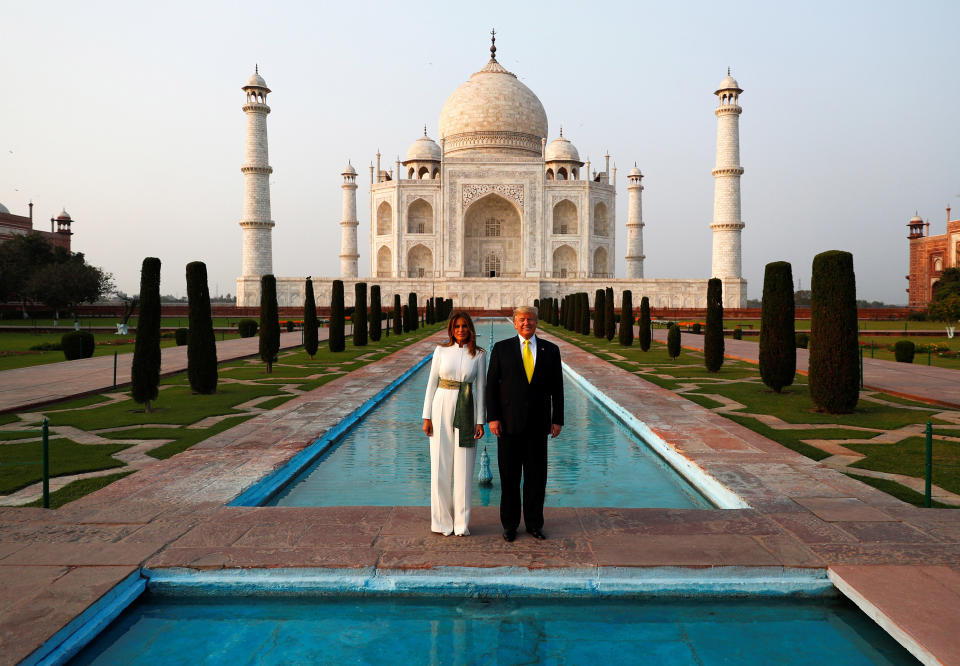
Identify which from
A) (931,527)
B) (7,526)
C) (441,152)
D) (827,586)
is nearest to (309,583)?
(7,526)

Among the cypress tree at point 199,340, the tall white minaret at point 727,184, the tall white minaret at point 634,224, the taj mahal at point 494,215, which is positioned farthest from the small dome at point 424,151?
the cypress tree at point 199,340

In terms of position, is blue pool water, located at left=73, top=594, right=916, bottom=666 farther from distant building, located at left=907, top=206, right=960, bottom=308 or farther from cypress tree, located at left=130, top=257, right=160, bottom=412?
distant building, located at left=907, top=206, right=960, bottom=308

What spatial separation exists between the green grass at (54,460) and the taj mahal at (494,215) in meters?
27.6

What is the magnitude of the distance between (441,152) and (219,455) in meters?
37.1

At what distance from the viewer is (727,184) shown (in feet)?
103

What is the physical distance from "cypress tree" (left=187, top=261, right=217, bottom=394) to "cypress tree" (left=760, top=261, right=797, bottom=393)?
5.96 metres

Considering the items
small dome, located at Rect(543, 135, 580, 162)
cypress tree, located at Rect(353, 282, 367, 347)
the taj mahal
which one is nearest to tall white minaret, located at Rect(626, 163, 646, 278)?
the taj mahal

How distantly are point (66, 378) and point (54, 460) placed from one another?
5.22 m

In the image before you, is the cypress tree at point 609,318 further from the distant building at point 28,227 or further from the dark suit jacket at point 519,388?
the distant building at point 28,227

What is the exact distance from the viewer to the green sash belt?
2.90 metres

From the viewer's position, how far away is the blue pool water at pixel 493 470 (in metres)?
4.07

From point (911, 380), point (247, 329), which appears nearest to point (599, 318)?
point (247, 329)

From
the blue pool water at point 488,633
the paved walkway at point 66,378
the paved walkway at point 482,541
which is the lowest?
the blue pool water at point 488,633

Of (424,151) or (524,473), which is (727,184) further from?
(524,473)
